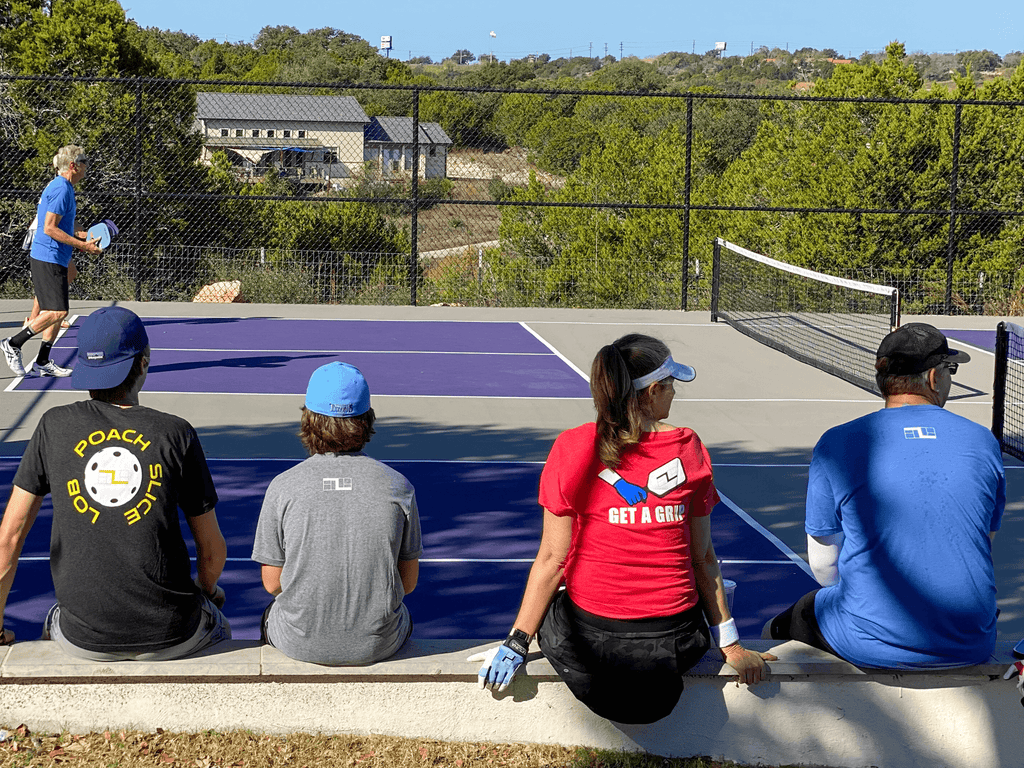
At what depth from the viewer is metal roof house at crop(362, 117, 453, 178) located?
1083 inches

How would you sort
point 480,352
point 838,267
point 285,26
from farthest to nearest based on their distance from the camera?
1. point 285,26
2. point 838,267
3. point 480,352

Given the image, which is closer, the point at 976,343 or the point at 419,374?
the point at 419,374

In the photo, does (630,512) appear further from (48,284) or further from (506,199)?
(506,199)

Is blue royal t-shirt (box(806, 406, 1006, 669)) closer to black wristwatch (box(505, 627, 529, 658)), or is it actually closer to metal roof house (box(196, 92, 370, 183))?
black wristwatch (box(505, 627, 529, 658))

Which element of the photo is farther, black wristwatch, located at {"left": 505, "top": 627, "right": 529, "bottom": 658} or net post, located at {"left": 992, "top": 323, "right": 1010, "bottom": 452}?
net post, located at {"left": 992, "top": 323, "right": 1010, "bottom": 452}

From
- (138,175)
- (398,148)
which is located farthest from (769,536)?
(398,148)

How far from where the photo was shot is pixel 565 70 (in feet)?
474

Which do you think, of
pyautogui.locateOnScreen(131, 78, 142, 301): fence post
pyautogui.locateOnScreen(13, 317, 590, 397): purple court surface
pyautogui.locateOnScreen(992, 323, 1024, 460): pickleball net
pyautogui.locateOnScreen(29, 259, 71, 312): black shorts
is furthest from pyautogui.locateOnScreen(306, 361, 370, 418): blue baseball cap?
pyautogui.locateOnScreen(131, 78, 142, 301): fence post

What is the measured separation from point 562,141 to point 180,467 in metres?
38.0

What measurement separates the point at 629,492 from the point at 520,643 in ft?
1.91

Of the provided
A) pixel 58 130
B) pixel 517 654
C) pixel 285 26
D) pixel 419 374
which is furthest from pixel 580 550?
pixel 285 26

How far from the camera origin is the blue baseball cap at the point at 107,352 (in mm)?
3635

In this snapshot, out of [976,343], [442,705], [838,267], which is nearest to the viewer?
[442,705]

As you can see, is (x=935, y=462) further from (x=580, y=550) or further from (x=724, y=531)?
(x=724, y=531)
